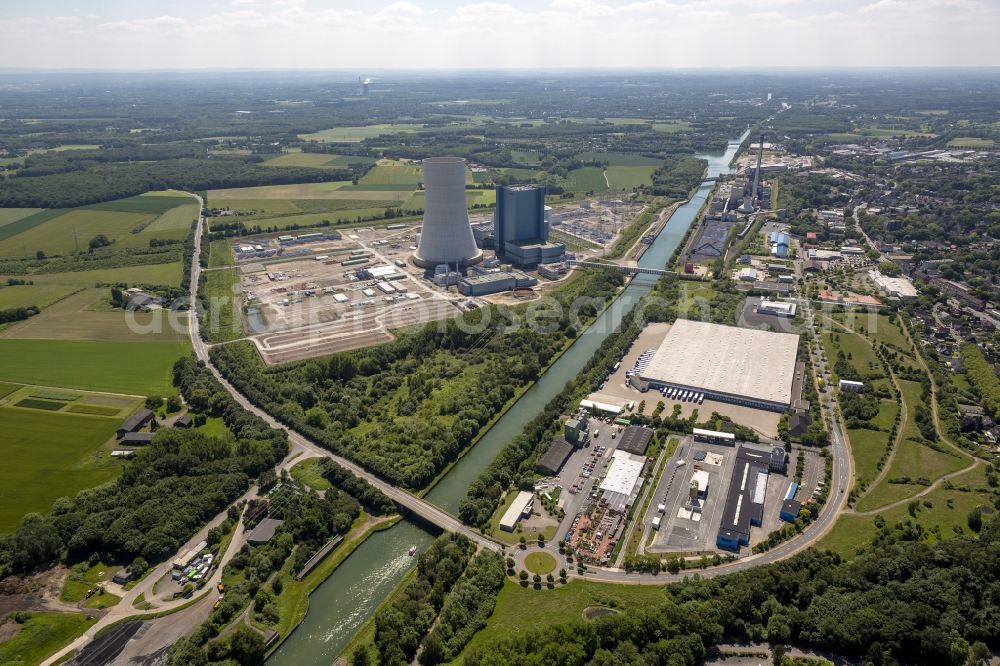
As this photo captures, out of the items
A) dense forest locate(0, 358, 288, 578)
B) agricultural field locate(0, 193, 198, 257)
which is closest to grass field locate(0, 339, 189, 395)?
dense forest locate(0, 358, 288, 578)

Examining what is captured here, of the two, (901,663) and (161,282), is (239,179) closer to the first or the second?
(161,282)

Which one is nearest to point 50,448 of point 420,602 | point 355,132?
point 420,602

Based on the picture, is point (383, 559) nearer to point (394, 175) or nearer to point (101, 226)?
point (101, 226)

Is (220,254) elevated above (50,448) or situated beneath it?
elevated above

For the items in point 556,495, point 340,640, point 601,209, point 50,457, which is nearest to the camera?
point 340,640

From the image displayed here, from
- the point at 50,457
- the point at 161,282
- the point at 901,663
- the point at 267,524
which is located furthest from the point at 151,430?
the point at 901,663

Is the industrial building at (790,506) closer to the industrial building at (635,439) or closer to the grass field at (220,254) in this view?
the industrial building at (635,439)

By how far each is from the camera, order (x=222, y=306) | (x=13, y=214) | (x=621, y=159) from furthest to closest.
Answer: (x=621, y=159)
(x=13, y=214)
(x=222, y=306)
